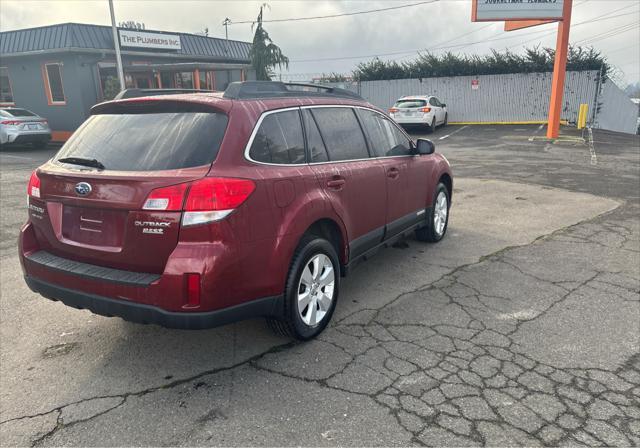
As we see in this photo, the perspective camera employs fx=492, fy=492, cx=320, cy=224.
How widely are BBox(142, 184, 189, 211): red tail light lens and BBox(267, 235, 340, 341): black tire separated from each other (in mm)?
A: 905

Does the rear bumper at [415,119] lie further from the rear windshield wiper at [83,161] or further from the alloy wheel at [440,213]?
the rear windshield wiper at [83,161]

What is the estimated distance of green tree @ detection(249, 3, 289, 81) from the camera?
2592 cm

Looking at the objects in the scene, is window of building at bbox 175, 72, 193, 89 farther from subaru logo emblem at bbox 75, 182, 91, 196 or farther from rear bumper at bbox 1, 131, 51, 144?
subaru logo emblem at bbox 75, 182, 91, 196

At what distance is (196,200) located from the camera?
277 centimetres

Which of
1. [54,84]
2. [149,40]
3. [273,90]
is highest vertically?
[149,40]

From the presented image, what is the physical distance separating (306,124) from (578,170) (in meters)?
9.92

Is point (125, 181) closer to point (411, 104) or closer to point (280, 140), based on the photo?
point (280, 140)

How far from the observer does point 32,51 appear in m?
19.8

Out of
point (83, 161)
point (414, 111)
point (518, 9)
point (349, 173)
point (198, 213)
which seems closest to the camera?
point (198, 213)

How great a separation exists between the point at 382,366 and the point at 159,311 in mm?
1466

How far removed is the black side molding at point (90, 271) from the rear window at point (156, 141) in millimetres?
630

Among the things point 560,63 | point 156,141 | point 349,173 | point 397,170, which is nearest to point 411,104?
point 560,63

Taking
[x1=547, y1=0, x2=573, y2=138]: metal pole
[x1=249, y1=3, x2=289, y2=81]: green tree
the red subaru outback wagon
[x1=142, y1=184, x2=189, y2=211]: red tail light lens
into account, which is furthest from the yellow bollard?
[x1=142, y1=184, x2=189, y2=211]: red tail light lens

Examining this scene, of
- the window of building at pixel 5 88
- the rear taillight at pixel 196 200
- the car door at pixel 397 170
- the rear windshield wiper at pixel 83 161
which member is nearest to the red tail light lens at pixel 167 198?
the rear taillight at pixel 196 200
